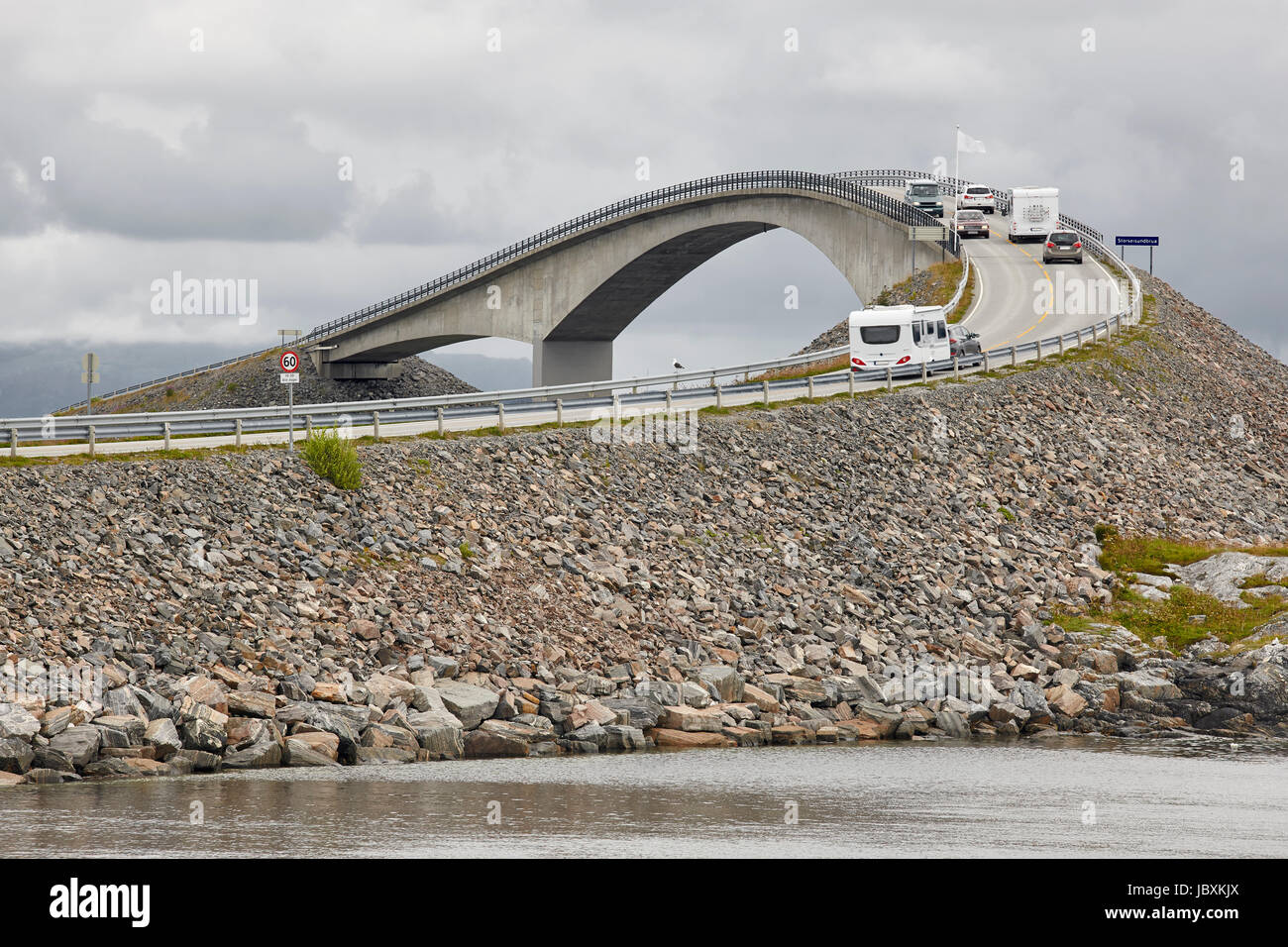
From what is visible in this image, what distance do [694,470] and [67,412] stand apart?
2758 inches

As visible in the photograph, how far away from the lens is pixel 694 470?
39656mm

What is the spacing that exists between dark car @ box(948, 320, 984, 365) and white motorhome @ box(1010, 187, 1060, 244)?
22.2 meters

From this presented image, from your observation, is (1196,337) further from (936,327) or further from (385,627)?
(385,627)

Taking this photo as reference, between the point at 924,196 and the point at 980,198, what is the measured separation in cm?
604

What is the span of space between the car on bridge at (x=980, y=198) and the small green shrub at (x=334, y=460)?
190ft

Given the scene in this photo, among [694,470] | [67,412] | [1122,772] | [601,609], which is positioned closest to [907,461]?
[694,470]

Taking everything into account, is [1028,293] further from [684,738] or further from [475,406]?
[684,738]

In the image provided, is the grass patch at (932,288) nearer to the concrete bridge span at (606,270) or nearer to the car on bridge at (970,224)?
the concrete bridge span at (606,270)

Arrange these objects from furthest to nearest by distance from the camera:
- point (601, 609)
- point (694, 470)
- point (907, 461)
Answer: point (907, 461), point (694, 470), point (601, 609)

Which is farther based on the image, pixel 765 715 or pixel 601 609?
pixel 601 609

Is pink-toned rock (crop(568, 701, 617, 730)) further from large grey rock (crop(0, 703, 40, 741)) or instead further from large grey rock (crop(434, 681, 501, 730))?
large grey rock (crop(0, 703, 40, 741))

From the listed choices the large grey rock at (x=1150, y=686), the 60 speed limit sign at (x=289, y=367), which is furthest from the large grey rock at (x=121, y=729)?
the large grey rock at (x=1150, y=686)

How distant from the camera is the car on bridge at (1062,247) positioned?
7044 cm

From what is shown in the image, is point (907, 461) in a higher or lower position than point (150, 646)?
higher
